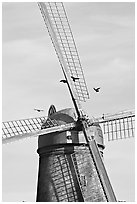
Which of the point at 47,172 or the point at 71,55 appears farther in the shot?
the point at 71,55

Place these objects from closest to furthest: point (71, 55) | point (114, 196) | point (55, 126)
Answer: point (114, 196)
point (55, 126)
point (71, 55)

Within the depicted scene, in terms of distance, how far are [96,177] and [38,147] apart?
1576mm

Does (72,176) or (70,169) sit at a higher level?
(70,169)

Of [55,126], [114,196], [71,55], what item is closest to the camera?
[114,196]

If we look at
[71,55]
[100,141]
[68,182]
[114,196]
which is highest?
[71,55]

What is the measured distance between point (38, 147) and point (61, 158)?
799 millimetres

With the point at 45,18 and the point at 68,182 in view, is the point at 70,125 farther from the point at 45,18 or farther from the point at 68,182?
the point at 45,18

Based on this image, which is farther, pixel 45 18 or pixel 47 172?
pixel 45 18

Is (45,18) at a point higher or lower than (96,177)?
higher

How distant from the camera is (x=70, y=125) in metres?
11.4

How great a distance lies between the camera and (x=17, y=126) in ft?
36.3

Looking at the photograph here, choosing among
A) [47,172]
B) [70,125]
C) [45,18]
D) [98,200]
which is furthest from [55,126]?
[45,18]

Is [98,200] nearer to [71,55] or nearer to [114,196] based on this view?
[114,196]

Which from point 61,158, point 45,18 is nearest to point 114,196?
point 61,158
